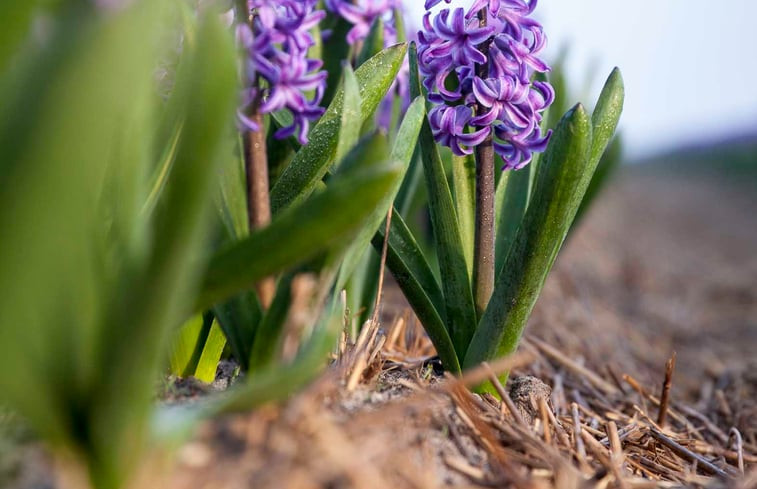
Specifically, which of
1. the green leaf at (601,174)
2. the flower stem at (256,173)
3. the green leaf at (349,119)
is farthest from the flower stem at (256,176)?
the green leaf at (601,174)

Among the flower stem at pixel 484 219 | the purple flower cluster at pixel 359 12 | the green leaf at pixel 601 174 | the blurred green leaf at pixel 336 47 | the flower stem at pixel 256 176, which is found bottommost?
the green leaf at pixel 601 174

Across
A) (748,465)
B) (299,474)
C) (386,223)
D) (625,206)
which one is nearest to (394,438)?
(299,474)

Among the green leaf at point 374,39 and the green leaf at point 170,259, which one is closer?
the green leaf at point 170,259

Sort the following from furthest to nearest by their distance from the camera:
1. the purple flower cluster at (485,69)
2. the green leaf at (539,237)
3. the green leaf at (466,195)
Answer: the green leaf at (466,195) < the purple flower cluster at (485,69) < the green leaf at (539,237)

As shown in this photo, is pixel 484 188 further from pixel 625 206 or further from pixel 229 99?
pixel 625 206

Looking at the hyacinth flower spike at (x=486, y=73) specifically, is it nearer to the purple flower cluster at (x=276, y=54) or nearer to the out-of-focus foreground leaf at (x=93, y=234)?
the purple flower cluster at (x=276, y=54)

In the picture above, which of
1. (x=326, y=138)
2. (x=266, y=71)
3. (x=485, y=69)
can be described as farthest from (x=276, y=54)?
(x=485, y=69)

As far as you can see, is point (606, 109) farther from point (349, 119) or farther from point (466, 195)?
point (349, 119)
